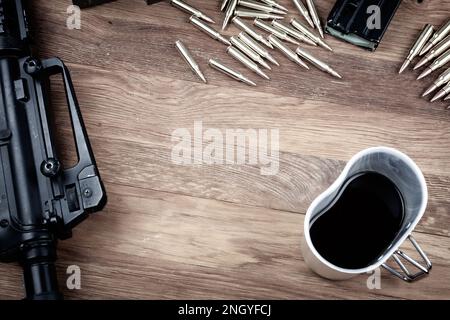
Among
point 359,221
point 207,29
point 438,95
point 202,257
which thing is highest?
point 207,29

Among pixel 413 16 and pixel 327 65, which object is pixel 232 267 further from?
pixel 413 16

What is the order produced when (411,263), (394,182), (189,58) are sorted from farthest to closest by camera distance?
(189,58)
(411,263)
(394,182)

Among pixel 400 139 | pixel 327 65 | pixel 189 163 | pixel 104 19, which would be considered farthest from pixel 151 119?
pixel 400 139

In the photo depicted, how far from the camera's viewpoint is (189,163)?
3.29ft

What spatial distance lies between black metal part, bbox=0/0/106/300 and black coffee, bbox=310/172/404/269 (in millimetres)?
359

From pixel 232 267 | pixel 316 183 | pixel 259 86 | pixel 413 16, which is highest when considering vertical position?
pixel 413 16

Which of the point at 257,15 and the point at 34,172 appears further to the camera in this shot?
the point at 257,15

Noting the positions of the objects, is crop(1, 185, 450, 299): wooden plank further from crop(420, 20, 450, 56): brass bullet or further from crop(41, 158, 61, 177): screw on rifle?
crop(420, 20, 450, 56): brass bullet

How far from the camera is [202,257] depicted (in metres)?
0.97

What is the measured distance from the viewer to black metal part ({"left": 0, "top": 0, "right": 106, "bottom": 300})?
0.90m

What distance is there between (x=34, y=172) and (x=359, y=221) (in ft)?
1.69

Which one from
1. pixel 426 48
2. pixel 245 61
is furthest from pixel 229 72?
pixel 426 48

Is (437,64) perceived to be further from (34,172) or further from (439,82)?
(34,172)

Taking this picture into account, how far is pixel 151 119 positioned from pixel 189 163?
0.34ft
